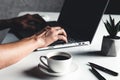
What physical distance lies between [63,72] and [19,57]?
0.17m

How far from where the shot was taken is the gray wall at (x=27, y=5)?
2904mm

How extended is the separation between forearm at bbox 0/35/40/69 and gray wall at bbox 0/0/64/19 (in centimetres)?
194

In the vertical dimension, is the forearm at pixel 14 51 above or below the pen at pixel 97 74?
above

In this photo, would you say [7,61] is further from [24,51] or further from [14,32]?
[14,32]

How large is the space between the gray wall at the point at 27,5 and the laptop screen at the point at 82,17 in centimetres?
136

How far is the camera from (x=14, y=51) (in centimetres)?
92

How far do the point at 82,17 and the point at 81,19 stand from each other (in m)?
0.01

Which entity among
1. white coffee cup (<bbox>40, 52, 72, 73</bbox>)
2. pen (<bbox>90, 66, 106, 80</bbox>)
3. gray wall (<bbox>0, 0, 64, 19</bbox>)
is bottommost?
pen (<bbox>90, 66, 106, 80</bbox>)

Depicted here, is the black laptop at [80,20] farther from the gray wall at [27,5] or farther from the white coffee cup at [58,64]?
the gray wall at [27,5]

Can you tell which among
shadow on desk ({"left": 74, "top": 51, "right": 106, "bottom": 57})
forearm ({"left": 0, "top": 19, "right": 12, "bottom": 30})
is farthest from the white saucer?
forearm ({"left": 0, "top": 19, "right": 12, "bottom": 30})

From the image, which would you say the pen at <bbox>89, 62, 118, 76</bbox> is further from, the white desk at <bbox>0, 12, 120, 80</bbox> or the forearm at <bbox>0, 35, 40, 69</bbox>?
the forearm at <bbox>0, 35, 40, 69</bbox>

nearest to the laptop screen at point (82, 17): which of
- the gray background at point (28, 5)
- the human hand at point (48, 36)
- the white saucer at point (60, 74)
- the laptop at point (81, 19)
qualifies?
the laptop at point (81, 19)

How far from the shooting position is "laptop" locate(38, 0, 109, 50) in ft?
3.80

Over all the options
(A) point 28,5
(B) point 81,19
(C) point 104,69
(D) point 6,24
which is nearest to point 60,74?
(C) point 104,69
